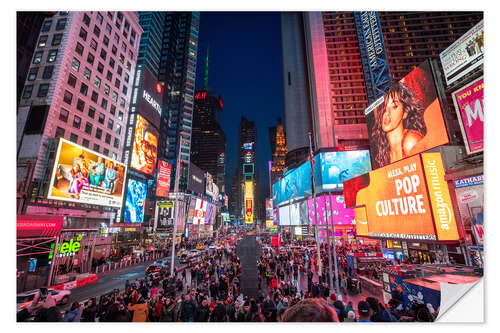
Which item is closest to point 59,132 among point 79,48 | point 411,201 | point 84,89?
point 84,89

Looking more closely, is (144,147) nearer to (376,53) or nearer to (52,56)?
(52,56)

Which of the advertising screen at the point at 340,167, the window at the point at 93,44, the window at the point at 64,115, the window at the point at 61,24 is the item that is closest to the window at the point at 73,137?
the window at the point at 64,115

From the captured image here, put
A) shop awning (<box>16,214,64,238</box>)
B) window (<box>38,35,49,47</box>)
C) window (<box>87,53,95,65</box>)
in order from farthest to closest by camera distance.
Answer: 1. window (<box>87,53,95,65</box>)
2. window (<box>38,35,49,47</box>)
3. shop awning (<box>16,214,64,238</box>)

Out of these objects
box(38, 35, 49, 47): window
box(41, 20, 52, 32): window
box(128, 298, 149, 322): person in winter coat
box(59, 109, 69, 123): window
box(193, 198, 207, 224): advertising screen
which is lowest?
box(128, 298, 149, 322): person in winter coat

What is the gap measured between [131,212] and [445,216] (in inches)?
1586

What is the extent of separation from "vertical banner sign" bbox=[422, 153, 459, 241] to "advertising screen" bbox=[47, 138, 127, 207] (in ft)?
103

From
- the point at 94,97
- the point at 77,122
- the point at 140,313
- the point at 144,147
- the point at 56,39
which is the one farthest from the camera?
the point at 144,147

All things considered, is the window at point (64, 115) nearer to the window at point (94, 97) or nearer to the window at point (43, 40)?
the window at point (94, 97)

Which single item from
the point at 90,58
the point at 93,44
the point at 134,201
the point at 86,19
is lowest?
the point at 134,201

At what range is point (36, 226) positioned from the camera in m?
17.2

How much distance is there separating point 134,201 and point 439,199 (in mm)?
40511

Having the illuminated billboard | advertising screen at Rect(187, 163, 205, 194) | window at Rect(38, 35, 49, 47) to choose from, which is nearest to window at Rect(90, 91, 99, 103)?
window at Rect(38, 35, 49, 47)

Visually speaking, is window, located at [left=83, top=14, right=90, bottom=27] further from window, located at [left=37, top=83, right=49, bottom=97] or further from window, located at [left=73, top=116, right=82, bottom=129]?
window, located at [left=73, top=116, right=82, bottom=129]

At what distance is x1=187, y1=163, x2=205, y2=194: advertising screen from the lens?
70725 mm
